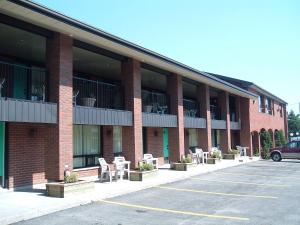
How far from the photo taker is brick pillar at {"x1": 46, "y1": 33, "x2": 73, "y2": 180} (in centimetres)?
1248

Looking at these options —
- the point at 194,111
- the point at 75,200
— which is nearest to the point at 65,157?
the point at 75,200

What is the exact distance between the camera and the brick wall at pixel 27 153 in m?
13.2

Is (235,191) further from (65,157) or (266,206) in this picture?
(65,157)

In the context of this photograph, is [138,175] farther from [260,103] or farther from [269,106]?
[269,106]

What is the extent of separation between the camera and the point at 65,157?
12625 millimetres

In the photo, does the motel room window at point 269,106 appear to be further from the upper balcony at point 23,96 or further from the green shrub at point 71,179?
the green shrub at point 71,179

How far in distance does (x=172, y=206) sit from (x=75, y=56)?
837cm

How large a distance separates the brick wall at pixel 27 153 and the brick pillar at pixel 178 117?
Answer: 7.82m

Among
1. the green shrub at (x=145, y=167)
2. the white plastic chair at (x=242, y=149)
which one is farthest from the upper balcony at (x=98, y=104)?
the white plastic chair at (x=242, y=149)

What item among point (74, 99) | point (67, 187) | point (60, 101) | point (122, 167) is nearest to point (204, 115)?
point (122, 167)

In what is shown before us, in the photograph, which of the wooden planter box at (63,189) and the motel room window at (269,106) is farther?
the motel room window at (269,106)

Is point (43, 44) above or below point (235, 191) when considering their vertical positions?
above

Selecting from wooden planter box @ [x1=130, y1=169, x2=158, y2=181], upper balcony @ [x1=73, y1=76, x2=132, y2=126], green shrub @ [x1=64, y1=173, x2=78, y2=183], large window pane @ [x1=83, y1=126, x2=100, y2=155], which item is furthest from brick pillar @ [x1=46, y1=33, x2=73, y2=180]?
large window pane @ [x1=83, y1=126, x2=100, y2=155]

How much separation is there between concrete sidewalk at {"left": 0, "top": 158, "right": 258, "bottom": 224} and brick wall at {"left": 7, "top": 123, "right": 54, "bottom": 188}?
67 cm
